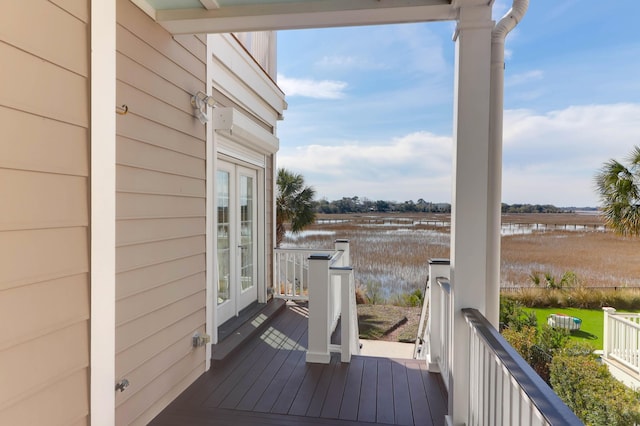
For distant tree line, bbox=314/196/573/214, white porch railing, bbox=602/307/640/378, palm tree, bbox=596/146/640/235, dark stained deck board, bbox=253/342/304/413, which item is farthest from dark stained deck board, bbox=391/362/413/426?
distant tree line, bbox=314/196/573/214

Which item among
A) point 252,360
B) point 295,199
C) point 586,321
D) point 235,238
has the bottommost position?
point 586,321

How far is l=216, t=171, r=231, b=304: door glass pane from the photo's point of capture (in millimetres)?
4020

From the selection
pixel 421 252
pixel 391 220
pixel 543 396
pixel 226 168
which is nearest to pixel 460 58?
pixel 543 396

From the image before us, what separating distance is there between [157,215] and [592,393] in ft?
17.3

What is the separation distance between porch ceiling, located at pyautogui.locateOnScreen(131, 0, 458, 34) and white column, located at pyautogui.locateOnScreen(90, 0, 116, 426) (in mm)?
1041

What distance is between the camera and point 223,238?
13.5ft

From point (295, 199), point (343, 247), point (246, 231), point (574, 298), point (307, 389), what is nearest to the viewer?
point (307, 389)

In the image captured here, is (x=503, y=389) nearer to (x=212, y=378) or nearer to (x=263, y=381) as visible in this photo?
(x=263, y=381)

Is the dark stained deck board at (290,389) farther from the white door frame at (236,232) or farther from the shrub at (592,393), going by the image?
the shrub at (592,393)

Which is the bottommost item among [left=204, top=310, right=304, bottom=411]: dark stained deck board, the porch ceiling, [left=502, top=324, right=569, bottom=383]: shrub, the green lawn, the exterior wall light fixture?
the green lawn

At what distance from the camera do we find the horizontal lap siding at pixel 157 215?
2133 millimetres

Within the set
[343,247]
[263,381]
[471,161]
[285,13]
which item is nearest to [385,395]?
[263,381]

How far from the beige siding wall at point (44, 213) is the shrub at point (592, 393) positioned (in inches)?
207

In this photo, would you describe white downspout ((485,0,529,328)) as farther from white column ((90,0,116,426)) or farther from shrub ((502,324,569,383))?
shrub ((502,324,569,383))
